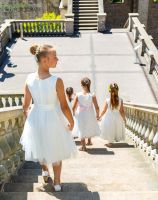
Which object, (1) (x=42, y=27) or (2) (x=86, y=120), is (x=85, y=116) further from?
(1) (x=42, y=27)

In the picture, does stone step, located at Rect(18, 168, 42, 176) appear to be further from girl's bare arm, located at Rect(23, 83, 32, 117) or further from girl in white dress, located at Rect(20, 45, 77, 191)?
girl's bare arm, located at Rect(23, 83, 32, 117)

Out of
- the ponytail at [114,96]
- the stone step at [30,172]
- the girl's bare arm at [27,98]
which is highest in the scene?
the girl's bare arm at [27,98]

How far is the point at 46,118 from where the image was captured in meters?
4.18

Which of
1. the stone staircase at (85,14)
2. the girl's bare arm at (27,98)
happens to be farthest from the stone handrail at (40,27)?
the girl's bare arm at (27,98)

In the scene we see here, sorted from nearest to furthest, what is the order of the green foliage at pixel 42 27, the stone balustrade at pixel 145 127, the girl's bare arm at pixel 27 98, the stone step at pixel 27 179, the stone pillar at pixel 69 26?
the girl's bare arm at pixel 27 98 < the stone step at pixel 27 179 < the stone balustrade at pixel 145 127 < the stone pillar at pixel 69 26 < the green foliage at pixel 42 27

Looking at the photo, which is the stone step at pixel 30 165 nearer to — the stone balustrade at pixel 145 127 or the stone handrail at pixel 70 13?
the stone balustrade at pixel 145 127

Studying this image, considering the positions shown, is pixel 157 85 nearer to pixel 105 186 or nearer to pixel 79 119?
pixel 79 119

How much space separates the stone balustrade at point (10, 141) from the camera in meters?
4.54

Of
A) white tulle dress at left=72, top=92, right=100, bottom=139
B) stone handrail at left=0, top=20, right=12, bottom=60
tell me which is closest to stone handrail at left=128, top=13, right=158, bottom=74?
stone handrail at left=0, top=20, right=12, bottom=60

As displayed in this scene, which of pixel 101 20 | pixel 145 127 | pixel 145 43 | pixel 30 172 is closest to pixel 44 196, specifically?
pixel 30 172

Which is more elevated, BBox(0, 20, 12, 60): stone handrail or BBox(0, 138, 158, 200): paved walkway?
BBox(0, 20, 12, 60): stone handrail

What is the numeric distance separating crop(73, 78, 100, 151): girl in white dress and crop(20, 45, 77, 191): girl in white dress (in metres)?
2.77

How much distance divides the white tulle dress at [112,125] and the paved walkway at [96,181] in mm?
1421

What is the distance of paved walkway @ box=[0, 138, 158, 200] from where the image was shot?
13.0ft
